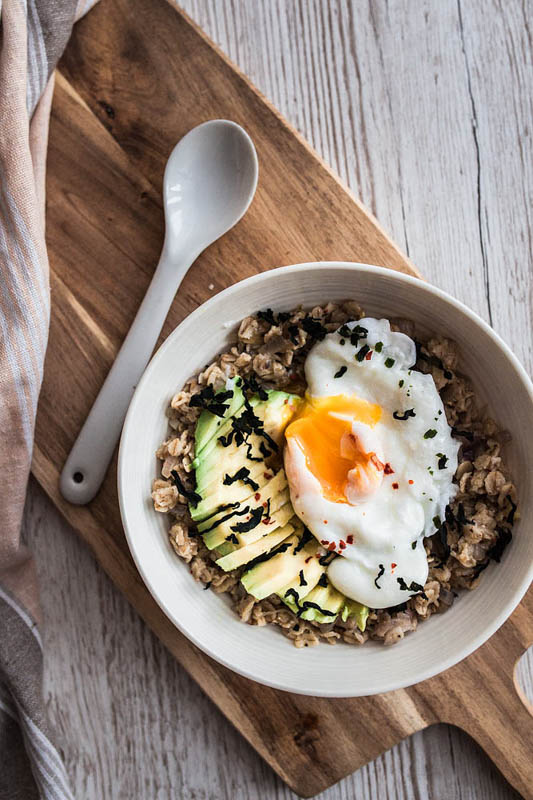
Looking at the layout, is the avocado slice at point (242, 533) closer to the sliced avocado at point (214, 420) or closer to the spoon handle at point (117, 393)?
the sliced avocado at point (214, 420)

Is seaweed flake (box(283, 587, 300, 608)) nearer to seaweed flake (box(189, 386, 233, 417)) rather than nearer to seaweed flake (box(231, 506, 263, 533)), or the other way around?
seaweed flake (box(231, 506, 263, 533))

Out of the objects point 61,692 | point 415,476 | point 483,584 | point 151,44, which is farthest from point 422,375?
point 61,692

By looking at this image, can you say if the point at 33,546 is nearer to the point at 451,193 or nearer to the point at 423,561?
the point at 423,561

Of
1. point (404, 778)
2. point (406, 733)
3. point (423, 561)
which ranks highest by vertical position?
point (423, 561)

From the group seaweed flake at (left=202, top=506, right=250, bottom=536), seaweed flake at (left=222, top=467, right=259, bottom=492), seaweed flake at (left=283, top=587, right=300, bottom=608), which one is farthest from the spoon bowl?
seaweed flake at (left=283, top=587, right=300, bottom=608)

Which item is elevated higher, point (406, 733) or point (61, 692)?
point (61, 692)

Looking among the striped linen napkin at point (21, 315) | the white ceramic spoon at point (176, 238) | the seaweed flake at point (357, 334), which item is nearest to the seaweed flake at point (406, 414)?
the seaweed flake at point (357, 334)

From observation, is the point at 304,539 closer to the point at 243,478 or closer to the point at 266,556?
the point at 266,556
